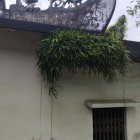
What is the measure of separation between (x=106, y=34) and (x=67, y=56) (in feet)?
3.82

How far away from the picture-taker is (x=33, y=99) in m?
4.96

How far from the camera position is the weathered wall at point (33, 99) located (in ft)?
15.6

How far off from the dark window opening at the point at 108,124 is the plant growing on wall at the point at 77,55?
87 cm

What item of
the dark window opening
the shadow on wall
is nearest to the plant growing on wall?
the dark window opening

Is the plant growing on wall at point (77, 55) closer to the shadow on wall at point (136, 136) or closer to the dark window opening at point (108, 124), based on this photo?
the dark window opening at point (108, 124)

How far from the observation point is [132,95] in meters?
5.86

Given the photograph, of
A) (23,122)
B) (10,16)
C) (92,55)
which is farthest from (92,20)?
(23,122)

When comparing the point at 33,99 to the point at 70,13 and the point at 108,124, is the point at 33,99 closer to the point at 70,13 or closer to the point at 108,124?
the point at 108,124

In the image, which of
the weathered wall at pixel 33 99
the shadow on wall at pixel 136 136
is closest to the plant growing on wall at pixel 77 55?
the weathered wall at pixel 33 99

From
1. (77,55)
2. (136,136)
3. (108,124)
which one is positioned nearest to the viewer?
(77,55)

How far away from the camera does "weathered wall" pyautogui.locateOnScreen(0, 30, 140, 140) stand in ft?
15.6

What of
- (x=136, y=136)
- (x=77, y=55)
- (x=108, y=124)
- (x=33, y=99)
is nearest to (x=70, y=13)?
(x=77, y=55)

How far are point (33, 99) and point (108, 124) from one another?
5.05 ft

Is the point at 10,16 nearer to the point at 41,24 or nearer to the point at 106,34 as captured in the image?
the point at 41,24
